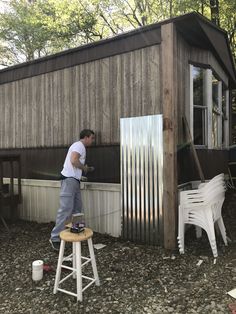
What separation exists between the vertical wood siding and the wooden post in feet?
0.70

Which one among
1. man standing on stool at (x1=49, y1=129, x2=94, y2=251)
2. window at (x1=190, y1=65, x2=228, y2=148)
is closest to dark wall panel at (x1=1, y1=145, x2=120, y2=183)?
man standing on stool at (x1=49, y1=129, x2=94, y2=251)

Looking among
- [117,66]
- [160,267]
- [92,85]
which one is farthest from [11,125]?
[160,267]

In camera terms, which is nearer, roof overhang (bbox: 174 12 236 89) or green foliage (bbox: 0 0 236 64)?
roof overhang (bbox: 174 12 236 89)

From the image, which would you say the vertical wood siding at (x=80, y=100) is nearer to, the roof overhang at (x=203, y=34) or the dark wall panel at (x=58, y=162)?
the dark wall panel at (x=58, y=162)

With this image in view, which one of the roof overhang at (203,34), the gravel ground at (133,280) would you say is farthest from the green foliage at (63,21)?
the gravel ground at (133,280)

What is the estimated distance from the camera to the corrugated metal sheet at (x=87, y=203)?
16.7ft

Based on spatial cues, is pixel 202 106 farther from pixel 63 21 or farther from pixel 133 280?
pixel 63 21

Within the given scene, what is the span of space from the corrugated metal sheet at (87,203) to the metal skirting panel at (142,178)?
0.24m

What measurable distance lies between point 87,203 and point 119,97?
1985mm

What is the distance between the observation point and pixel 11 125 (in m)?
6.80

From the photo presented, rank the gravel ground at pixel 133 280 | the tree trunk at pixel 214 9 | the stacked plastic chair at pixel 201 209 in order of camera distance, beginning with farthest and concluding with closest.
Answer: the tree trunk at pixel 214 9, the stacked plastic chair at pixel 201 209, the gravel ground at pixel 133 280

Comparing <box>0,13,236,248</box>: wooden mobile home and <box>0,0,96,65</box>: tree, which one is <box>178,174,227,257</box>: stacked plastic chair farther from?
<box>0,0,96,65</box>: tree

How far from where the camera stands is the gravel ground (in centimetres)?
299

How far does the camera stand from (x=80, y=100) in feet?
18.2
